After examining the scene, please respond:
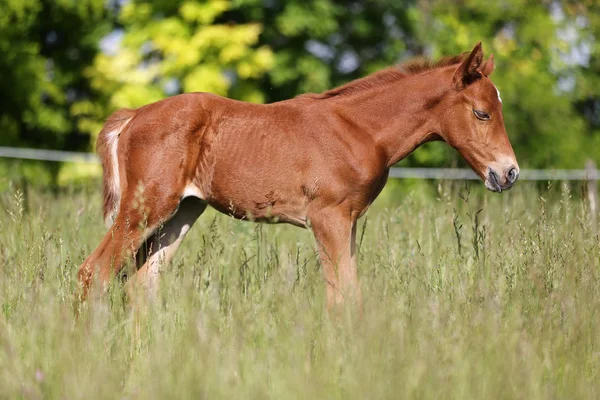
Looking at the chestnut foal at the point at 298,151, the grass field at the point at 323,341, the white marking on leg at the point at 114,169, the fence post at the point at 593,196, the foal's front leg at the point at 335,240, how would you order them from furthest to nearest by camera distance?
the fence post at the point at 593,196
the white marking on leg at the point at 114,169
the chestnut foal at the point at 298,151
the foal's front leg at the point at 335,240
the grass field at the point at 323,341

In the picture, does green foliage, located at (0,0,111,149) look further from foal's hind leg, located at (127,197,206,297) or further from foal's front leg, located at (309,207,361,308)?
foal's front leg, located at (309,207,361,308)

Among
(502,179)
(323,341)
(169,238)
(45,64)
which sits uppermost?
(45,64)

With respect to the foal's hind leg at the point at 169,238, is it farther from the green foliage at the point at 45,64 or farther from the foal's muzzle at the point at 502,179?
the green foliage at the point at 45,64

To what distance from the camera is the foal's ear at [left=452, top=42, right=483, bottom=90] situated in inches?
188

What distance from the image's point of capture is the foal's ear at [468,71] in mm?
4785

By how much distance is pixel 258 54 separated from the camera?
18.4 m

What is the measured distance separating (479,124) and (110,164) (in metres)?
2.38

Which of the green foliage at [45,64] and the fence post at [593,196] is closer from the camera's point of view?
the fence post at [593,196]

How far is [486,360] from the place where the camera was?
10.6ft

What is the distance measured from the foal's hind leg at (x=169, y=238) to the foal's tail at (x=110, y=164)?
33 centimetres

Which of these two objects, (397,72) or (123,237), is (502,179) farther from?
(123,237)

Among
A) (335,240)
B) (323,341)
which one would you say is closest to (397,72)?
(335,240)

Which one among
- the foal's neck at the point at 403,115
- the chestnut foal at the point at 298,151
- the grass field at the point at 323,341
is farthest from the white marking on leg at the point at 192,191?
the foal's neck at the point at 403,115

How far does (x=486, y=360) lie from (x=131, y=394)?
4.78 feet
